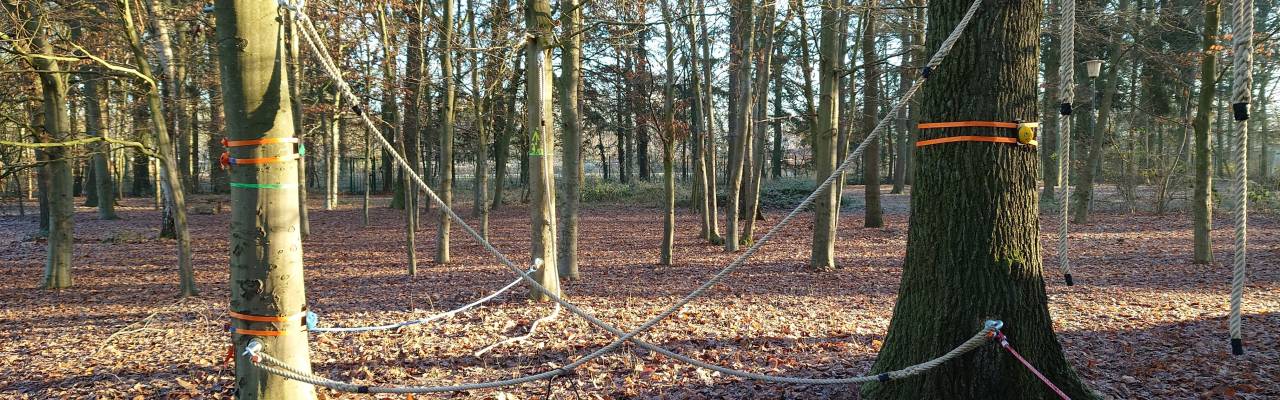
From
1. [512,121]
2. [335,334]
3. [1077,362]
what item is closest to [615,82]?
[512,121]

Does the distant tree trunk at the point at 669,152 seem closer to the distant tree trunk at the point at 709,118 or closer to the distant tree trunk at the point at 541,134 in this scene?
the distant tree trunk at the point at 709,118

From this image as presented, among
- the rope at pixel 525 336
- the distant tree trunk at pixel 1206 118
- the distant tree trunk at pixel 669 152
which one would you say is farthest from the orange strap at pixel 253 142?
the distant tree trunk at pixel 1206 118

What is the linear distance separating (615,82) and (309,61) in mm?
11313

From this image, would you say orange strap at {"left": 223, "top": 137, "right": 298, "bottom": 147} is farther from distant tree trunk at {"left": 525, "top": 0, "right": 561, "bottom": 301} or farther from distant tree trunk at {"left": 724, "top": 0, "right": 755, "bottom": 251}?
distant tree trunk at {"left": 724, "top": 0, "right": 755, "bottom": 251}

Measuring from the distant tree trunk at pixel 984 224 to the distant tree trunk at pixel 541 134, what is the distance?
4138mm

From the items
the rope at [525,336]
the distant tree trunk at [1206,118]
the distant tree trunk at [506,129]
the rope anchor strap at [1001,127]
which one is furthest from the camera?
the distant tree trunk at [506,129]

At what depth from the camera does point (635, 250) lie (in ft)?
39.8

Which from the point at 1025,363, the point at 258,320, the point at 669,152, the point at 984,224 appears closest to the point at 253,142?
the point at 258,320

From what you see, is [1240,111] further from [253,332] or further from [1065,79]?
[253,332]

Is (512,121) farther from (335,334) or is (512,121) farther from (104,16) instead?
(335,334)

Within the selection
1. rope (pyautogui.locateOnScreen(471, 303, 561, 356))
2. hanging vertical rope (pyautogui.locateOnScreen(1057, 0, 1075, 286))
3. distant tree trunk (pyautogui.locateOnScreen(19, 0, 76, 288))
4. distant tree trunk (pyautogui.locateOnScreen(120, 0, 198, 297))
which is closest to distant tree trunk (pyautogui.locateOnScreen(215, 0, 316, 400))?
rope (pyautogui.locateOnScreen(471, 303, 561, 356))

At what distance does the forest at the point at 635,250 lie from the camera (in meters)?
3.03

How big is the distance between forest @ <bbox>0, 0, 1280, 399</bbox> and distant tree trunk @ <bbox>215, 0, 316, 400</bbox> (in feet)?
0.04

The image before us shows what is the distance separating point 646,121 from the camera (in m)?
19.0
